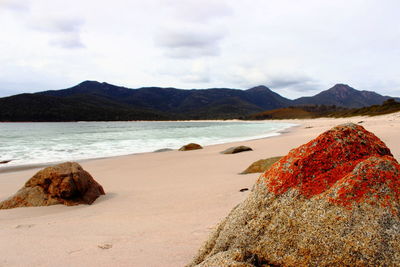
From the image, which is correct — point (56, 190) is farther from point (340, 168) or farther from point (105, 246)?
point (340, 168)

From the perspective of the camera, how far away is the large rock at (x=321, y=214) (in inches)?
84.5

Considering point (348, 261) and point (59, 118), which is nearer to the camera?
point (348, 261)

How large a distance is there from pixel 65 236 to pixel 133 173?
261 inches

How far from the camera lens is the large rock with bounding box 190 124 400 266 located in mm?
2146

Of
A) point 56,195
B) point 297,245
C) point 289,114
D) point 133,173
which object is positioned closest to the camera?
point 297,245

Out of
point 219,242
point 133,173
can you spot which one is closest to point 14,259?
point 219,242

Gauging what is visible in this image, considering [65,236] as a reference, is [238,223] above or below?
above

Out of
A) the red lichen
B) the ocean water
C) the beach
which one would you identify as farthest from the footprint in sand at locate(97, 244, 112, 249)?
the ocean water

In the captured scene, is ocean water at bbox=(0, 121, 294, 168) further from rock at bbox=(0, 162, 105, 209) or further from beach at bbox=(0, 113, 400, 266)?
beach at bbox=(0, 113, 400, 266)

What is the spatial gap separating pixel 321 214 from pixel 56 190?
18.7 feet

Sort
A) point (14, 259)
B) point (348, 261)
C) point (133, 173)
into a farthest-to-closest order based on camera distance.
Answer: point (133, 173) < point (14, 259) < point (348, 261)

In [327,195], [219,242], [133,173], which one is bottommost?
[133,173]

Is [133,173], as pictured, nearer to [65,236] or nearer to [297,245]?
[65,236]

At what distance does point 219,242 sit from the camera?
2723 mm
